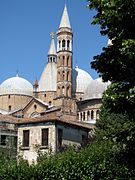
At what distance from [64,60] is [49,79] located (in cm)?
693

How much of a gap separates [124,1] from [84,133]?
30433 millimetres

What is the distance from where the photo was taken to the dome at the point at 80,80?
90.6 metres

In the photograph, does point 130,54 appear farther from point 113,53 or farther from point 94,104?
point 94,104

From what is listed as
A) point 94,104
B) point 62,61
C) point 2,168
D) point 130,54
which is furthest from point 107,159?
point 62,61

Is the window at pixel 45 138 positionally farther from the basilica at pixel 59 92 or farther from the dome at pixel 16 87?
the dome at pixel 16 87

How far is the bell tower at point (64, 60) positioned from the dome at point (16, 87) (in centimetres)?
1117

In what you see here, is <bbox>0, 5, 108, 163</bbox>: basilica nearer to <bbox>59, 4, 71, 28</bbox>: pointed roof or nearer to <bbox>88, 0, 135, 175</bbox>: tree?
<bbox>59, 4, 71, 28</bbox>: pointed roof

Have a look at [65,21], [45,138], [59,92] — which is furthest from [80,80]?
[45,138]

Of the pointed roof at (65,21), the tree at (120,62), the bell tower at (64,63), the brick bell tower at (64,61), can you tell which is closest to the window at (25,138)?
the tree at (120,62)

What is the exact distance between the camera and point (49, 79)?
91.8m

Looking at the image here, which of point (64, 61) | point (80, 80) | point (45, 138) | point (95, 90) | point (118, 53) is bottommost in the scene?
point (45, 138)

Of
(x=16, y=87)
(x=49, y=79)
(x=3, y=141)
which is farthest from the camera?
(x=16, y=87)

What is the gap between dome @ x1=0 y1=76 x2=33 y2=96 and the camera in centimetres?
9494

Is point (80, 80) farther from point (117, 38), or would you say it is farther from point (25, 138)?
point (117, 38)
